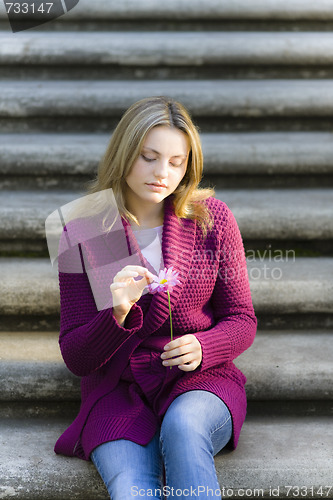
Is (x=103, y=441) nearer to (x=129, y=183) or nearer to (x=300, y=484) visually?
(x=300, y=484)

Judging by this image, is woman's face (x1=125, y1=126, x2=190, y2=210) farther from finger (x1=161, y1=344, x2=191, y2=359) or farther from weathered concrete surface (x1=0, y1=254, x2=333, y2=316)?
weathered concrete surface (x1=0, y1=254, x2=333, y2=316)

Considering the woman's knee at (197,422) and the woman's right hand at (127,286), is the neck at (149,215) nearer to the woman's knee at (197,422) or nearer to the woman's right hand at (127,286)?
the woman's right hand at (127,286)

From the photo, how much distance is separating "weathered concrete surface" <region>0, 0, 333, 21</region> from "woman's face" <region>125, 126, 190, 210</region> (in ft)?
6.01

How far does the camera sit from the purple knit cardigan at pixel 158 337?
1.55 meters

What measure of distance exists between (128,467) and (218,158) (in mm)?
1494

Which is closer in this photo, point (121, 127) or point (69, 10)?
point (121, 127)

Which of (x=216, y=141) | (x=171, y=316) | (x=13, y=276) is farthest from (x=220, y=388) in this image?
(x=216, y=141)

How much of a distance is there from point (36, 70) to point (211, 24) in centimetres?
100

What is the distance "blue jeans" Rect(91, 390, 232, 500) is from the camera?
4.40 feet

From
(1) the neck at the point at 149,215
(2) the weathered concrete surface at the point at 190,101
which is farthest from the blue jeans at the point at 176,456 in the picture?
(2) the weathered concrete surface at the point at 190,101

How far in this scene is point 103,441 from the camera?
1492mm

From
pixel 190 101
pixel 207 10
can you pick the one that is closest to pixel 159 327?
pixel 190 101

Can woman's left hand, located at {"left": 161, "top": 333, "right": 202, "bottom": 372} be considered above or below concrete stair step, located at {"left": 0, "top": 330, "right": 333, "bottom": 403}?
above

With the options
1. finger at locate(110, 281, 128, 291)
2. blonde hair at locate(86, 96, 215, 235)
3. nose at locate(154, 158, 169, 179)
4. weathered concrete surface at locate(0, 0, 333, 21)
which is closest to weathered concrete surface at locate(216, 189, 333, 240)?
blonde hair at locate(86, 96, 215, 235)
